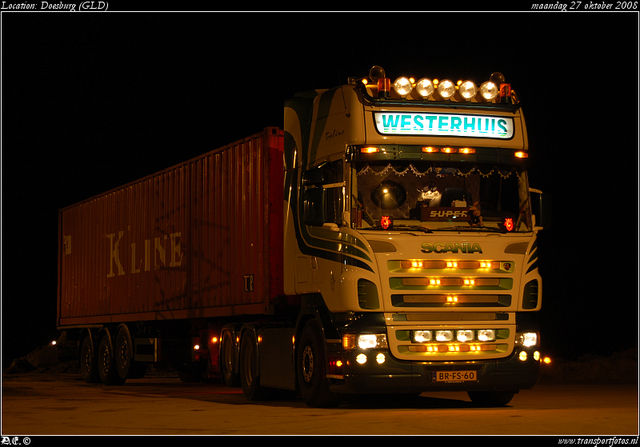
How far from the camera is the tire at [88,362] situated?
22.9 meters

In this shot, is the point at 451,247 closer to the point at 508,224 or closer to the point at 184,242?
the point at 508,224

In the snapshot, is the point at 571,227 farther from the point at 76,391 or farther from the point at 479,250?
the point at 479,250

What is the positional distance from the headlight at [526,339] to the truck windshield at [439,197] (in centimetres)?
134

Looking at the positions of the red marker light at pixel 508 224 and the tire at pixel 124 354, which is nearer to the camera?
the red marker light at pixel 508 224

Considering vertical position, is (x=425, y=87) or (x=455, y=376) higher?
(x=425, y=87)

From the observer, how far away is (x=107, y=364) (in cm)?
2223

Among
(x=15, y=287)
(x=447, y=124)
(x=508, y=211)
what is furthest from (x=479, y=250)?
(x=15, y=287)

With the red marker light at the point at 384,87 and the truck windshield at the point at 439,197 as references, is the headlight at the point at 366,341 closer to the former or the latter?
the truck windshield at the point at 439,197

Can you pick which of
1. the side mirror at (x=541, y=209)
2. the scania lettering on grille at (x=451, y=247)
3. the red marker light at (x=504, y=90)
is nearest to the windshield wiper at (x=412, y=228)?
the scania lettering on grille at (x=451, y=247)

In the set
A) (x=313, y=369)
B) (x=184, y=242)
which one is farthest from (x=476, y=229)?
(x=184, y=242)

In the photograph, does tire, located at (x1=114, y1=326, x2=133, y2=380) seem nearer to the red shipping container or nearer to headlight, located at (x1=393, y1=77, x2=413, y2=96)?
the red shipping container

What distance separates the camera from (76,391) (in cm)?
1938

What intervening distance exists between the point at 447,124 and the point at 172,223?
7522 mm

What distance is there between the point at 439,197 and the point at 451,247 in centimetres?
77
